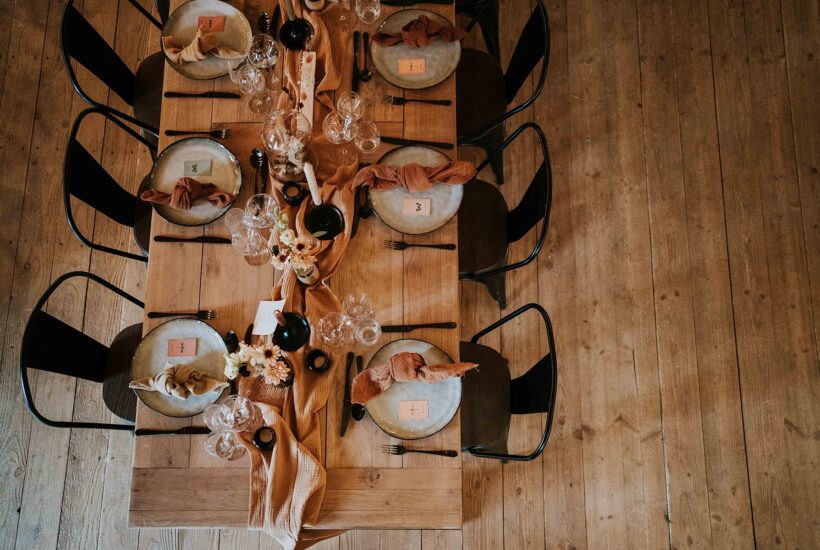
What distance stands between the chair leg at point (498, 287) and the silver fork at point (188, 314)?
4.57 feet

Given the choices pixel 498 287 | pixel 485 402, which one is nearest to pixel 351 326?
pixel 485 402

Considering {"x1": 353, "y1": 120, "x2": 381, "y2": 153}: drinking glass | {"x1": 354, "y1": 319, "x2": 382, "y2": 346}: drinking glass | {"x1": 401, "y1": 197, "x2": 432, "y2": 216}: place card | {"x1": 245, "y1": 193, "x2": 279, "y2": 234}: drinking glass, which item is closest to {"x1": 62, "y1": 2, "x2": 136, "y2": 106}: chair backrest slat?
{"x1": 245, "y1": 193, "x2": 279, "y2": 234}: drinking glass

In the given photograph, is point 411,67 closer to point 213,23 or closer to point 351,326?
point 213,23

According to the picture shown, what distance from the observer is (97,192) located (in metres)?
2.34

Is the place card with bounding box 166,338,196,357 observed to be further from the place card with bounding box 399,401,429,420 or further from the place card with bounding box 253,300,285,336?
the place card with bounding box 399,401,429,420

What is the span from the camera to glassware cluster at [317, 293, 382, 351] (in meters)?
1.94

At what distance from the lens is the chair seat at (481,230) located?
97.3 inches

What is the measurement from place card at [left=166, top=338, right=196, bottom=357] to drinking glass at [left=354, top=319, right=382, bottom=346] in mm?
618

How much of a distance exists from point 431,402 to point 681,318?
179 cm

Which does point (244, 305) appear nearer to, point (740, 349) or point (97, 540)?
point (97, 540)

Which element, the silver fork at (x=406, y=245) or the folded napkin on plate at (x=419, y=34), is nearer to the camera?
the silver fork at (x=406, y=245)

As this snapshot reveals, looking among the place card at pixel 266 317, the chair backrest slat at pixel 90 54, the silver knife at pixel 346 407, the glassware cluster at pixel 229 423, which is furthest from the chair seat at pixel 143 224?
the silver knife at pixel 346 407

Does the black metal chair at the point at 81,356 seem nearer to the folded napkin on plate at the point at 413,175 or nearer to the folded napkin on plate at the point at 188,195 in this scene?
the folded napkin on plate at the point at 188,195

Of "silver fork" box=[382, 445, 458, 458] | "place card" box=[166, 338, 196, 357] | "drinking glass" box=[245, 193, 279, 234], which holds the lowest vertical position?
"silver fork" box=[382, 445, 458, 458]
